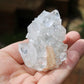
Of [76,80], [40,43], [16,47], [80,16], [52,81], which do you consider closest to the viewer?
[52,81]

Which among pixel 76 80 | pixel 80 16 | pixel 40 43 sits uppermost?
pixel 40 43

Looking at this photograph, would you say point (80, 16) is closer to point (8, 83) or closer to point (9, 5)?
point (9, 5)

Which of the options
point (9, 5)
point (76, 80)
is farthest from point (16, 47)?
point (9, 5)

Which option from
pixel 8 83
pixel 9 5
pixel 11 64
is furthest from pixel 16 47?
pixel 9 5

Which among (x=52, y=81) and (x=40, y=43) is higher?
(x=40, y=43)

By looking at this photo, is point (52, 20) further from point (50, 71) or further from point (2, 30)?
point (2, 30)

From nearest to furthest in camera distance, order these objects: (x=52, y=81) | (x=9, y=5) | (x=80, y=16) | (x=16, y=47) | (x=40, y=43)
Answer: (x=52, y=81) < (x=40, y=43) < (x=16, y=47) < (x=9, y=5) < (x=80, y=16)

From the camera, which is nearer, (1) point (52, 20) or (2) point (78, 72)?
(1) point (52, 20)
